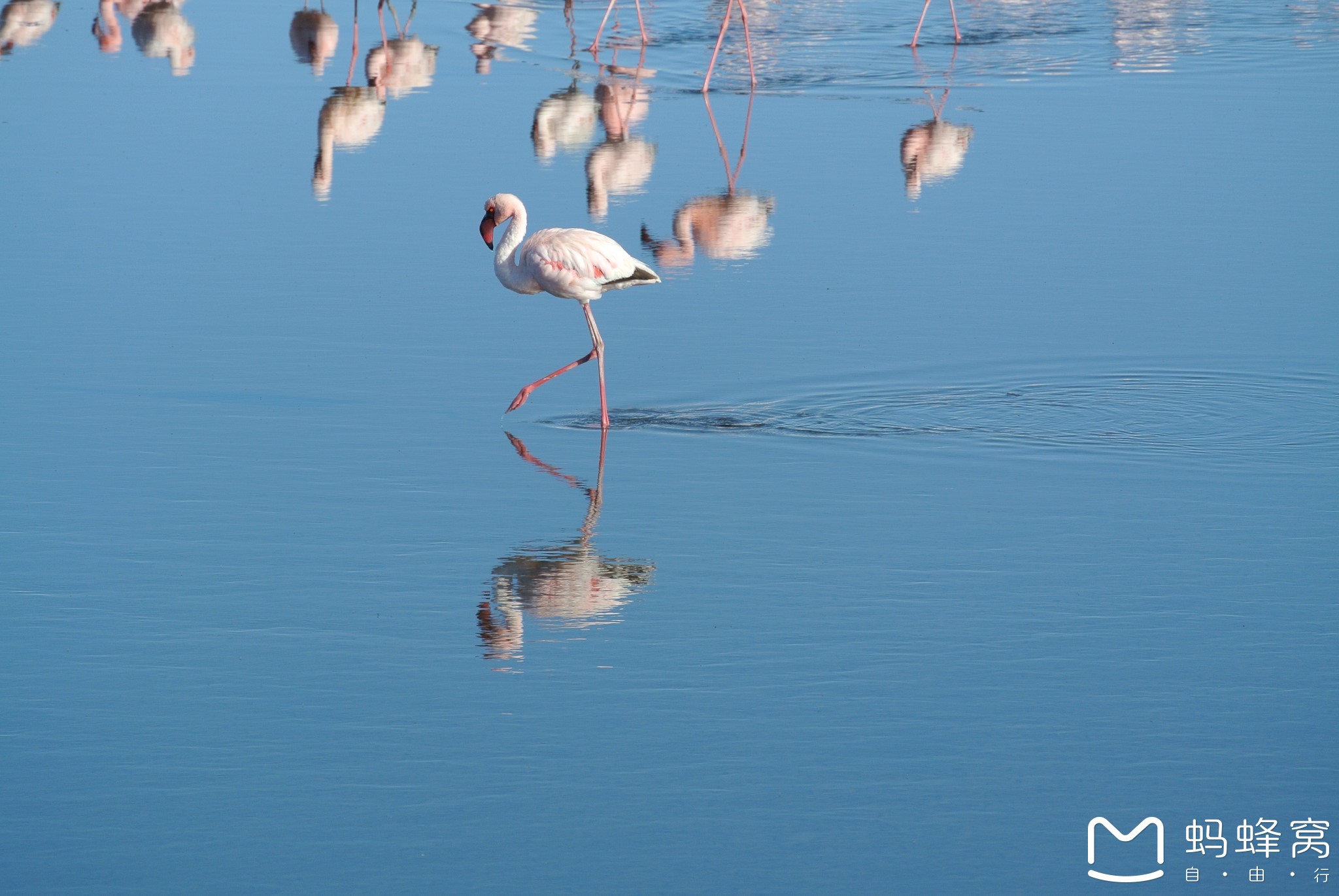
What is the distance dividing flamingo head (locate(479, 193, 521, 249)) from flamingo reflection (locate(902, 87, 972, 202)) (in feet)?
13.3

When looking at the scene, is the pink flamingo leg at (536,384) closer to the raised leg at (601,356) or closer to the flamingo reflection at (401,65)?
the raised leg at (601,356)

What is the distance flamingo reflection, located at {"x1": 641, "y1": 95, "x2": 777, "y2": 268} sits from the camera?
11109 millimetres

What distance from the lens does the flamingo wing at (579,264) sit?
855 centimetres

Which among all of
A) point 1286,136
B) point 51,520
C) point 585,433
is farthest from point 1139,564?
point 1286,136

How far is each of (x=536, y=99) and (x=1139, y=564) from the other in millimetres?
10321

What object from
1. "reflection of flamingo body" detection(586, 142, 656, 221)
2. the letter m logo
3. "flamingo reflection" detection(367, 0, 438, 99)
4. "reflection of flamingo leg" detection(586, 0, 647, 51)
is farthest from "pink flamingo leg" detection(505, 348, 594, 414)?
"reflection of flamingo leg" detection(586, 0, 647, 51)

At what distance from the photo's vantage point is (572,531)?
6.74 m

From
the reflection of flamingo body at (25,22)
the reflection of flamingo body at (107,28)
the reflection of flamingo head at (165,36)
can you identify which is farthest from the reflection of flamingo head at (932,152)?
the reflection of flamingo body at (25,22)

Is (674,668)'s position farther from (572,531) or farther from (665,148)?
(665,148)

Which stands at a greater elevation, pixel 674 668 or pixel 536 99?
pixel 536 99

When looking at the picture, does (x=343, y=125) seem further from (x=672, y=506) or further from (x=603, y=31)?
(x=672, y=506)

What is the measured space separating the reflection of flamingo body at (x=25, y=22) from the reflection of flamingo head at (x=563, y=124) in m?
6.25

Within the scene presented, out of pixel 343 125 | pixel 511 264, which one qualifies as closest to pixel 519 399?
pixel 511 264

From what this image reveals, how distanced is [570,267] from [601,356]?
456mm
